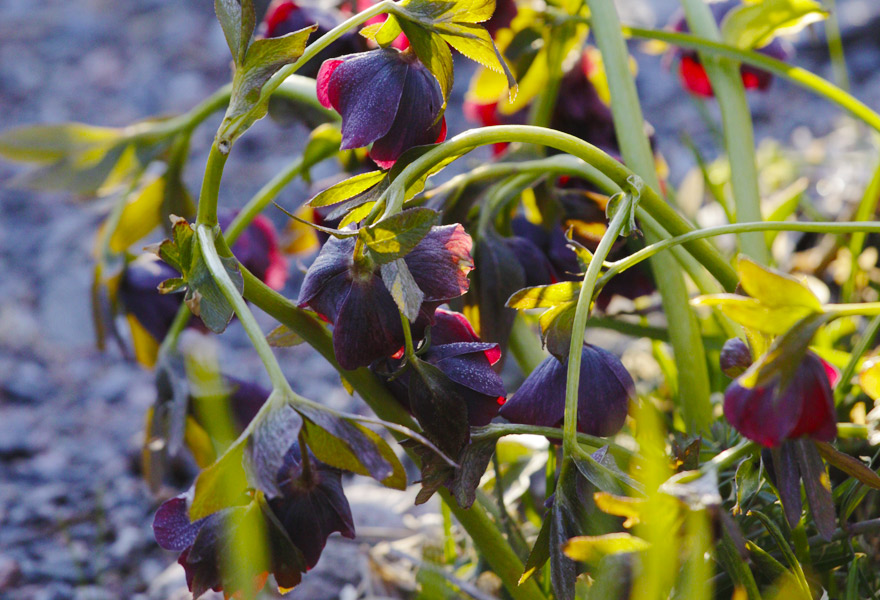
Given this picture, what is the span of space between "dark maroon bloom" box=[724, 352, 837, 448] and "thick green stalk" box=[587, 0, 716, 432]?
0.28m

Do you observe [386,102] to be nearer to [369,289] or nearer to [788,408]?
A: [369,289]

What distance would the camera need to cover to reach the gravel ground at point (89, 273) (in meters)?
0.90

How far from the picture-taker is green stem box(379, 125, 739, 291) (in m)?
0.39

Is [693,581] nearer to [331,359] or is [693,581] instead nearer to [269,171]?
[331,359]

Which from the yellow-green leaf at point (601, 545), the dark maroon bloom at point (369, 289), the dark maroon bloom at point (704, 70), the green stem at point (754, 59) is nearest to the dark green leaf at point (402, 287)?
the dark maroon bloom at point (369, 289)

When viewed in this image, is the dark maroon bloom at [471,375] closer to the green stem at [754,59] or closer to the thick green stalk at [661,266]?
the thick green stalk at [661,266]

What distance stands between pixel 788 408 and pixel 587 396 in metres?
0.14

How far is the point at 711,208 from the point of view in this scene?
124 centimetres

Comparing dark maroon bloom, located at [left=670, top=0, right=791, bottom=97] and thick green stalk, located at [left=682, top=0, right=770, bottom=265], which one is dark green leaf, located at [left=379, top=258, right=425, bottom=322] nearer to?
Result: thick green stalk, located at [left=682, top=0, right=770, bottom=265]

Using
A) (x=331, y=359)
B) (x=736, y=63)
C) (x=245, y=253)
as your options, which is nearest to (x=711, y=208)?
(x=736, y=63)

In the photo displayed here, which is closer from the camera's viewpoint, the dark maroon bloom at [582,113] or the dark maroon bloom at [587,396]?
the dark maroon bloom at [587,396]

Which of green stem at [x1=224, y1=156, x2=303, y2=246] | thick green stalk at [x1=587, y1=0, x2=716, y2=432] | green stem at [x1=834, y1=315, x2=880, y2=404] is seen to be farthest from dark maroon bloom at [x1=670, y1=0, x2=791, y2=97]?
green stem at [x1=224, y1=156, x2=303, y2=246]

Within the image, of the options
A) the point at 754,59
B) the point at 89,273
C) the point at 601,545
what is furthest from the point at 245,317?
the point at 89,273

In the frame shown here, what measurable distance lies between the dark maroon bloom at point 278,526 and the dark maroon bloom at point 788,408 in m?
0.21
